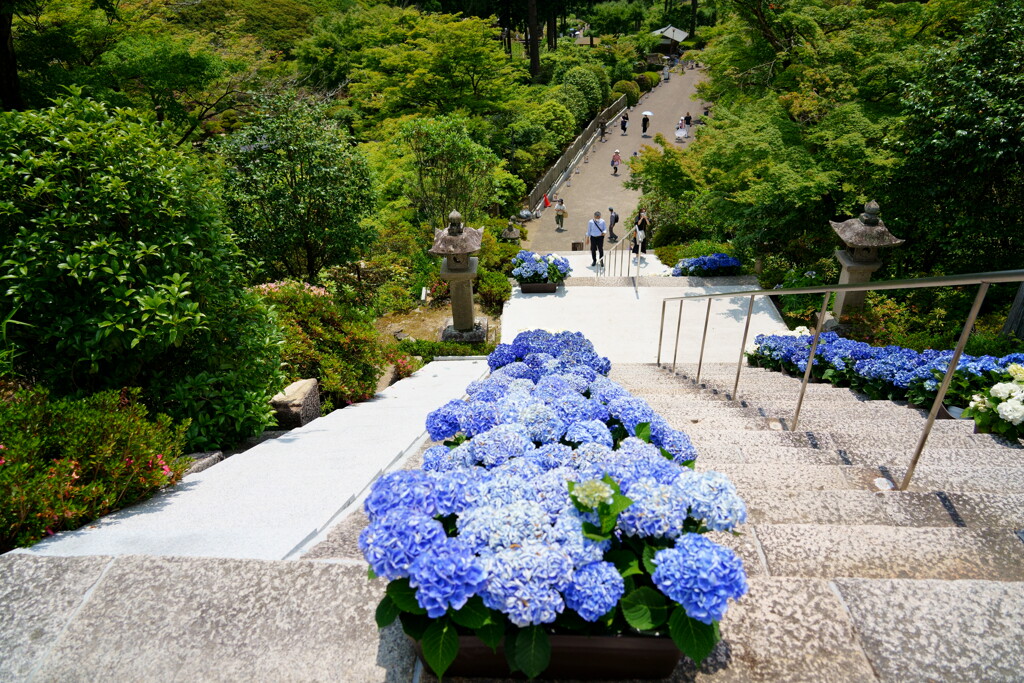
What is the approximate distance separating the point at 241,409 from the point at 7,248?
66.5 inches

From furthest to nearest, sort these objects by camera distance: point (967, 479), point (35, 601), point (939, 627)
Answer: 1. point (967, 479)
2. point (35, 601)
3. point (939, 627)

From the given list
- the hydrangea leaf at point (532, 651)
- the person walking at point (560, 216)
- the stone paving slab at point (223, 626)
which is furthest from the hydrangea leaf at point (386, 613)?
the person walking at point (560, 216)

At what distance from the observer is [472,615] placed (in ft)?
5.14

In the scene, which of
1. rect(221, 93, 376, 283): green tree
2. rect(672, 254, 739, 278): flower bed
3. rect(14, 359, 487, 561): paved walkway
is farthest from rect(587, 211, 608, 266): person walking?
rect(14, 359, 487, 561): paved walkway

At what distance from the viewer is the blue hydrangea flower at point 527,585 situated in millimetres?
1515

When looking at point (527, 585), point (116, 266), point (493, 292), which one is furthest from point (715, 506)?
point (493, 292)

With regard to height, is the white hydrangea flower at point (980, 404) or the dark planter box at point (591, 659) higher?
the dark planter box at point (591, 659)

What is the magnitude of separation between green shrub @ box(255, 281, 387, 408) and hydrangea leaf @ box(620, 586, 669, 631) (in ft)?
15.2

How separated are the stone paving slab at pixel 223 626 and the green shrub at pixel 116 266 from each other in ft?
6.08

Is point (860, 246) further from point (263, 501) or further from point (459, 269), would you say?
point (263, 501)

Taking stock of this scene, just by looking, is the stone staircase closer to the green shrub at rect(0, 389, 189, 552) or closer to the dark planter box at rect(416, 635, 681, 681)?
the dark planter box at rect(416, 635, 681, 681)

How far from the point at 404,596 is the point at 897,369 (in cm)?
464

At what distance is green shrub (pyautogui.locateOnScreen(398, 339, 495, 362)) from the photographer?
345 inches

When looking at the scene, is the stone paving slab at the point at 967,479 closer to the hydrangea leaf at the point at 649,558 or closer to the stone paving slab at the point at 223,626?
the hydrangea leaf at the point at 649,558
